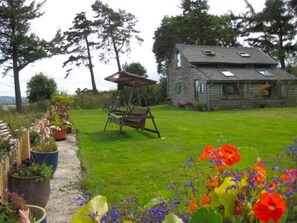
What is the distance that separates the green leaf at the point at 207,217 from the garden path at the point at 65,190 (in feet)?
9.60

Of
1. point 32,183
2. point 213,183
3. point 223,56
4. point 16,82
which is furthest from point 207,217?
point 16,82

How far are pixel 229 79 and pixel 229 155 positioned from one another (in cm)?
2504

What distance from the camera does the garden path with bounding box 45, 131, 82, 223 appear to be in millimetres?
4176

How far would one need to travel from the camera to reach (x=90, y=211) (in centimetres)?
144

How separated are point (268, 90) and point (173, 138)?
19.0 metres

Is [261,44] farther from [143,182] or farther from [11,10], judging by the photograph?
[143,182]

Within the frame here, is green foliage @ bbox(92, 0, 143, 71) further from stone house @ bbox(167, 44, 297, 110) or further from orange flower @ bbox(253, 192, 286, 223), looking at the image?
orange flower @ bbox(253, 192, 286, 223)

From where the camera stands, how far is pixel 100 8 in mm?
41031

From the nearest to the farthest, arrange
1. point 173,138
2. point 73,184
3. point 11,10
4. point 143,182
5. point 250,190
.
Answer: point 250,190, point 73,184, point 143,182, point 173,138, point 11,10

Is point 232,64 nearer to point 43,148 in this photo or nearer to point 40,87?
point 40,87

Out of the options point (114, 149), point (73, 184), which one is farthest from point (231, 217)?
point (114, 149)

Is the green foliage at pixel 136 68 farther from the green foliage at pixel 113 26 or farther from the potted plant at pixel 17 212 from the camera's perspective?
the potted plant at pixel 17 212

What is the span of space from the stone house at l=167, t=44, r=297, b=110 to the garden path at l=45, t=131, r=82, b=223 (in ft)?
63.7

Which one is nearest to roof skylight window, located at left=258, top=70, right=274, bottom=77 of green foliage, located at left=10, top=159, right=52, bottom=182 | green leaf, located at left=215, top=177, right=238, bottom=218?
green foliage, located at left=10, top=159, right=52, bottom=182
